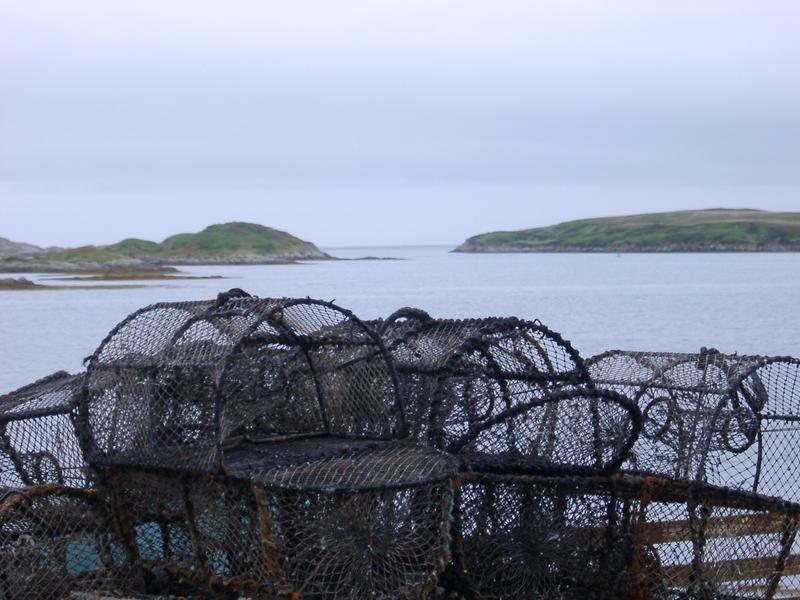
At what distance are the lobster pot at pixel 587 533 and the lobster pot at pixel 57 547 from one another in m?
1.60

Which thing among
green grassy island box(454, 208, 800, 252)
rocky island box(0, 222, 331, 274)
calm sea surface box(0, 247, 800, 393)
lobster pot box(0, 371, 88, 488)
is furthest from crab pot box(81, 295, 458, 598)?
green grassy island box(454, 208, 800, 252)

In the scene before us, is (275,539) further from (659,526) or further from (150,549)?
(659,526)

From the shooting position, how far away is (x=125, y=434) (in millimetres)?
5168

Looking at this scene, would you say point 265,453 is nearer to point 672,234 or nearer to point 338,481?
point 338,481

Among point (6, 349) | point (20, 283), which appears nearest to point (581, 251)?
point (20, 283)

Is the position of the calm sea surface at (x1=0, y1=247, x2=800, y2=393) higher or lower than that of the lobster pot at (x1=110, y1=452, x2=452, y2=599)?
lower

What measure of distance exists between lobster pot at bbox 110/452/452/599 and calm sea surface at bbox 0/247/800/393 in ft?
45.4

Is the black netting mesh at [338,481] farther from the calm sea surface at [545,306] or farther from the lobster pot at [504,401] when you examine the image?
the calm sea surface at [545,306]

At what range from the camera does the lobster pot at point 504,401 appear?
517 centimetres

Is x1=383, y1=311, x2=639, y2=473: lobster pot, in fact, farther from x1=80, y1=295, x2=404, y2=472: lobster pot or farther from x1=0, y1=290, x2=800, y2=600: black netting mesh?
x1=80, y1=295, x2=404, y2=472: lobster pot

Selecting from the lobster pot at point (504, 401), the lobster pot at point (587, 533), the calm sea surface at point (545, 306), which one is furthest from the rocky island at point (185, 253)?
the lobster pot at point (587, 533)

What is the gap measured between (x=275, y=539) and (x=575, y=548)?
1473 mm

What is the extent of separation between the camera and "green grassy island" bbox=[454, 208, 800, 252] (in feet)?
347

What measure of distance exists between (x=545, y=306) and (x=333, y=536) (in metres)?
33.8
